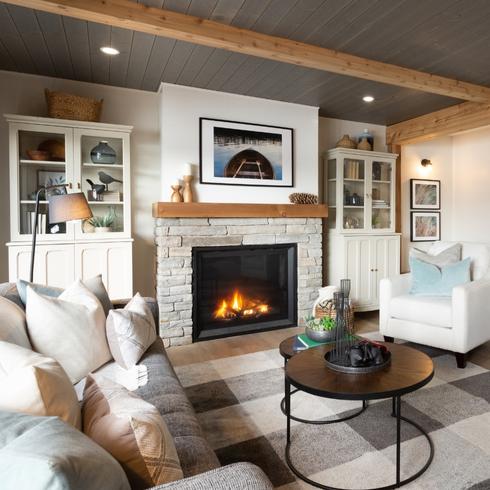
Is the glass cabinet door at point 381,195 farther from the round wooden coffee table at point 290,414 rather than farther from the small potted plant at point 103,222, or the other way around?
the small potted plant at point 103,222

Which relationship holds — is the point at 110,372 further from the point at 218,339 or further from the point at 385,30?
the point at 385,30

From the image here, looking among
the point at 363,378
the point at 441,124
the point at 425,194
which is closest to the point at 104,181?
the point at 363,378

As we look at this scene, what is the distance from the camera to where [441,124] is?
168 inches

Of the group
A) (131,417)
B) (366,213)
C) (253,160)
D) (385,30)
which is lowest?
(131,417)

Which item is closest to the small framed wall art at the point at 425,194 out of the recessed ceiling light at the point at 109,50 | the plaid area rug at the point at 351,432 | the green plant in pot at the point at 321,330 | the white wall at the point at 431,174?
the white wall at the point at 431,174

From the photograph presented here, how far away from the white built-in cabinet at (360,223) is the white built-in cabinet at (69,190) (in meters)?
2.38

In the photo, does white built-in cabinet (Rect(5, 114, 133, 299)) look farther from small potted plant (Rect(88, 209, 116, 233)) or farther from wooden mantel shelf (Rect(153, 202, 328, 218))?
wooden mantel shelf (Rect(153, 202, 328, 218))

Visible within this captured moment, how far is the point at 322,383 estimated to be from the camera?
1.67 m

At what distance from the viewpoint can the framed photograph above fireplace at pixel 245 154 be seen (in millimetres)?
3693

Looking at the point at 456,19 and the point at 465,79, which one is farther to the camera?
the point at 465,79

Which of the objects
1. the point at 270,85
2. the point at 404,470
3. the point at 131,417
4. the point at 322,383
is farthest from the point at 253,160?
the point at 131,417

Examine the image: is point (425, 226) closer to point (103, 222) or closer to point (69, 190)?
point (103, 222)

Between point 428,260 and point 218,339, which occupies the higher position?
point 428,260

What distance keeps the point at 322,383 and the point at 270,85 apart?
2.82m
